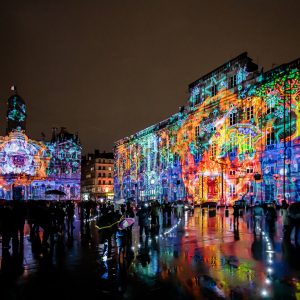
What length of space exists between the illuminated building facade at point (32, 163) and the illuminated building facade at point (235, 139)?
24.8 meters

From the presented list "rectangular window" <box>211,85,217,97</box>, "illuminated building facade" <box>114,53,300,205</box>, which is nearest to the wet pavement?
"illuminated building facade" <box>114,53,300,205</box>

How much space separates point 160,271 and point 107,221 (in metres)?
2.52

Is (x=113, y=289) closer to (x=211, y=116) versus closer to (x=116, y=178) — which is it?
(x=211, y=116)

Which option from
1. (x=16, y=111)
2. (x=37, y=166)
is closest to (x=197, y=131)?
(x=37, y=166)

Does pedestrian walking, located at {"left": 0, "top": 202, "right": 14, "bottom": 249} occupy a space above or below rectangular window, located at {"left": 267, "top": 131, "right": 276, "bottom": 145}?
below

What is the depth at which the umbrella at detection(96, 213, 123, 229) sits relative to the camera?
31.6 feet

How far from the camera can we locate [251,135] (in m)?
38.2

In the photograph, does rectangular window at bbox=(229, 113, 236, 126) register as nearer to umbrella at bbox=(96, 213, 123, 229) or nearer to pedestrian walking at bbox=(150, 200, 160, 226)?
pedestrian walking at bbox=(150, 200, 160, 226)

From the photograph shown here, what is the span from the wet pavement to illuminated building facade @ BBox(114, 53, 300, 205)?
20492 mm

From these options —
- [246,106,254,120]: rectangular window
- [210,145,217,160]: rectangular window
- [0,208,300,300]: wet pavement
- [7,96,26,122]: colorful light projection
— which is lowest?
[0,208,300,300]: wet pavement

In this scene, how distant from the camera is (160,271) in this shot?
8.05 meters

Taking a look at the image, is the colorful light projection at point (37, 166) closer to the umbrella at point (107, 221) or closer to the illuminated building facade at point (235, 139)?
the illuminated building facade at point (235, 139)

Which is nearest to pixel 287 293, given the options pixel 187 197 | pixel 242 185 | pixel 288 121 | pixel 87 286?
pixel 87 286

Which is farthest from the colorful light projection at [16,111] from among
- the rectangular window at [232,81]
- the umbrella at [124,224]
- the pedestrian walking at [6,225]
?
the umbrella at [124,224]
